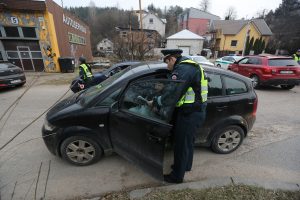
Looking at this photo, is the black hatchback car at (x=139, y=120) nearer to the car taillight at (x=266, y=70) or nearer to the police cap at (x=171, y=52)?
the police cap at (x=171, y=52)

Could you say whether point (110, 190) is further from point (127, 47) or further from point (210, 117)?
point (127, 47)

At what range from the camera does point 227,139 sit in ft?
10.7

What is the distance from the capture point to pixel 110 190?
2500 mm

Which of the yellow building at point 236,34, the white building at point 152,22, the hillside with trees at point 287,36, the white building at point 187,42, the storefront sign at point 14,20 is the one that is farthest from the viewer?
the white building at point 152,22

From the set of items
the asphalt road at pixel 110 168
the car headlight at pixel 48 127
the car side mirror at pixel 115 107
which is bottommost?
the asphalt road at pixel 110 168

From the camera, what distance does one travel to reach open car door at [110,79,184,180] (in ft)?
6.72

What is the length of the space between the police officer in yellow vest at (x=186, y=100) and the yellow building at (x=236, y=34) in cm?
4026

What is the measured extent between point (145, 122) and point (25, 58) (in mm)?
15216

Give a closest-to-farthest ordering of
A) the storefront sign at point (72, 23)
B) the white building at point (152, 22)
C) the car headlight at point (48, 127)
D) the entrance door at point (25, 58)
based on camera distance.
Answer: the car headlight at point (48, 127) → the entrance door at point (25, 58) → the storefront sign at point (72, 23) → the white building at point (152, 22)

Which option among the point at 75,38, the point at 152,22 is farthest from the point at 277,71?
the point at 152,22

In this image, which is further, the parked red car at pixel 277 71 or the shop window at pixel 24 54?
the shop window at pixel 24 54

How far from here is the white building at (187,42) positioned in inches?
1230

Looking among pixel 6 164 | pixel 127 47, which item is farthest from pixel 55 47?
pixel 6 164

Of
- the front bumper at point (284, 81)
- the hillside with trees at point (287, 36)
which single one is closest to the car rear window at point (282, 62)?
the front bumper at point (284, 81)
